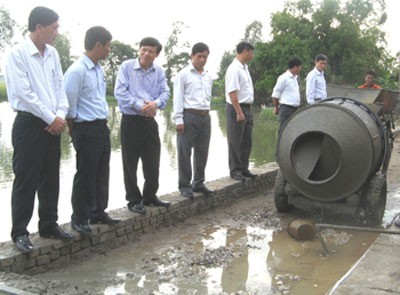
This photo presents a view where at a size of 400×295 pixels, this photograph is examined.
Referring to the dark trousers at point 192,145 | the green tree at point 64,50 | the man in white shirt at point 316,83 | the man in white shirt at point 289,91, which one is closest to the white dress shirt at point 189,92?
the dark trousers at point 192,145

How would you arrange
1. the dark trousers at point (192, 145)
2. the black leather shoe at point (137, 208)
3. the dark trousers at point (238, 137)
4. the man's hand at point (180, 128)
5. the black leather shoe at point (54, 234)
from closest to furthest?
the black leather shoe at point (54, 234)
the black leather shoe at point (137, 208)
the man's hand at point (180, 128)
the dark trousers at point (192, 145)
the dark trousers at point (238, 137)

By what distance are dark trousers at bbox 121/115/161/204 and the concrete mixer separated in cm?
152

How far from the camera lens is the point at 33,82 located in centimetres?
373

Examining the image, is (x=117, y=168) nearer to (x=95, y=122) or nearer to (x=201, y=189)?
(x=201, y=189)

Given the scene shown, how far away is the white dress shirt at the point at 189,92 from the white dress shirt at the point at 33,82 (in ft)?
6.39

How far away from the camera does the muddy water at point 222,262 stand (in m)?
3.85

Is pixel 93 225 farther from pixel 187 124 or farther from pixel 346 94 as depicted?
pixel 346 94

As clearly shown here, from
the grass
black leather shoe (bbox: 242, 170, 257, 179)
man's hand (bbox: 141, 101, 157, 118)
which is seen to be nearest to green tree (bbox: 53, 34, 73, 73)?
the grass

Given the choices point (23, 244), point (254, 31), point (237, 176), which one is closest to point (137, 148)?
point (23, 244)

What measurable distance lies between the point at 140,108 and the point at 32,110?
4.45 ft

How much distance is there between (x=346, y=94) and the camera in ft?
22.2

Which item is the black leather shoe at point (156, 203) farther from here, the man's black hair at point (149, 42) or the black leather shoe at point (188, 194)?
the man's black hair at point (149, 42)

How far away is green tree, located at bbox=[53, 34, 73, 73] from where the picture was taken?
5234 centimetres

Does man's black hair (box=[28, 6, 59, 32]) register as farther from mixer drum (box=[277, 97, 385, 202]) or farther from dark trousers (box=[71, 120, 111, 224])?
mixer drum (box=[277, 97, 385, 202])
